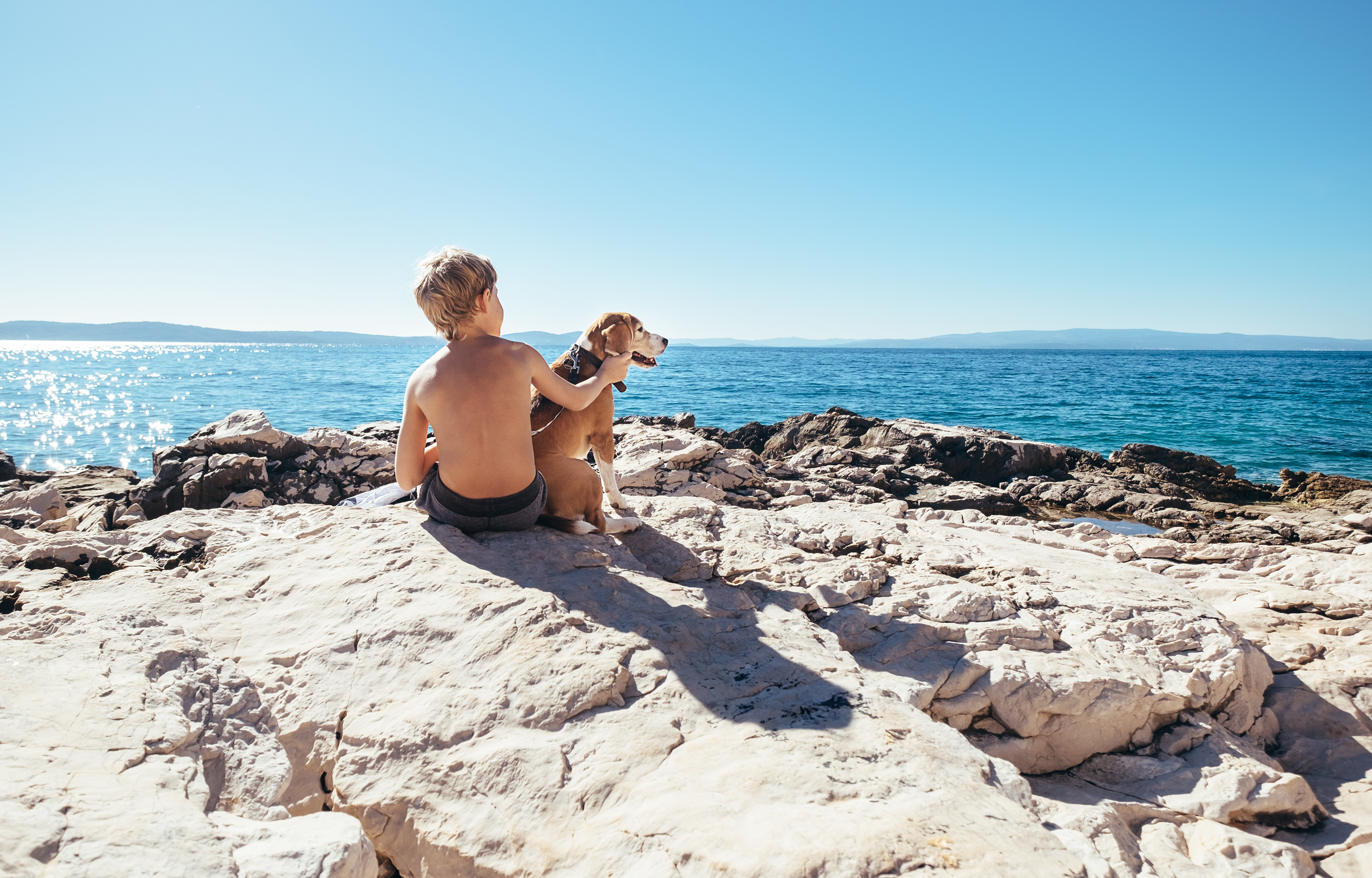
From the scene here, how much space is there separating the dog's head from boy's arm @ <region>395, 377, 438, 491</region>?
1143 millimetres

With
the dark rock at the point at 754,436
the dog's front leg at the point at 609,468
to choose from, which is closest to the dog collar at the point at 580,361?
the dog's front leg at the point at 609,468

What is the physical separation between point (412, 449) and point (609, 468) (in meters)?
1.35

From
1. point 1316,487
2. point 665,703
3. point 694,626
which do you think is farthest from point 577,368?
point 1316,487

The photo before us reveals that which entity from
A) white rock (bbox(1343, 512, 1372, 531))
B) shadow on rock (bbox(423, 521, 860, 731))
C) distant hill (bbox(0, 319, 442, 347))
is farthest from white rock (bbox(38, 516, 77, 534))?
distant hill (bbox(0, 319, 442, 347))

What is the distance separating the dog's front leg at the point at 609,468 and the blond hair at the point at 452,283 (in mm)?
1386

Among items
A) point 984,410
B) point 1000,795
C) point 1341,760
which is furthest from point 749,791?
point 984,410

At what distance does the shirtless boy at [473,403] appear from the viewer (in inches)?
120

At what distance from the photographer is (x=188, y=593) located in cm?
275

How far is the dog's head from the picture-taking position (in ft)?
13.5

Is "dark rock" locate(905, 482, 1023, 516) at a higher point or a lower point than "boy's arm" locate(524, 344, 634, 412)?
lower

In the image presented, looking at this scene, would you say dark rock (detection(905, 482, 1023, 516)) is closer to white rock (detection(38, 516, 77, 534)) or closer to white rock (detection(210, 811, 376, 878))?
white rock (detection(210, 811, 376, 878))

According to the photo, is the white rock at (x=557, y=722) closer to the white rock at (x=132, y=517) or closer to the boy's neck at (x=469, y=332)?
the boy's neck at (x=469, y=332)

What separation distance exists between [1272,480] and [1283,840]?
40.3 feet

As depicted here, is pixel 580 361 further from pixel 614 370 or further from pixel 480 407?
pixel 480 407
